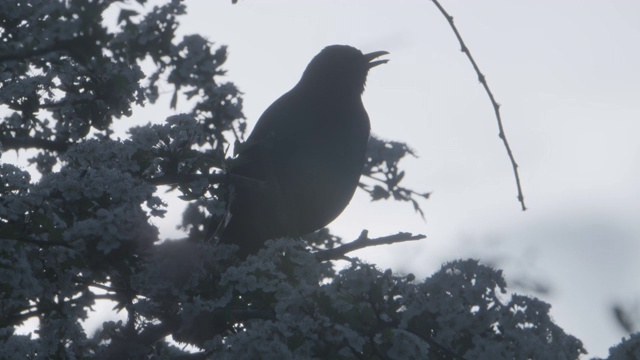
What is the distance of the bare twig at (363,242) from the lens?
211 inches

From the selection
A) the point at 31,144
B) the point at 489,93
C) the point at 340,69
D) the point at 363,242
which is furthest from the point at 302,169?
the point at 489,93

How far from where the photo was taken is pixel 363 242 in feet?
18.5

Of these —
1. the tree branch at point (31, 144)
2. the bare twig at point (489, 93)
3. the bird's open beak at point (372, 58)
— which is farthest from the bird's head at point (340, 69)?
the bare twig at point (489, 93)

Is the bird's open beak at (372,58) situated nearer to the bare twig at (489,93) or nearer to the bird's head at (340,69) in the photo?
the bird's head at (340,69)

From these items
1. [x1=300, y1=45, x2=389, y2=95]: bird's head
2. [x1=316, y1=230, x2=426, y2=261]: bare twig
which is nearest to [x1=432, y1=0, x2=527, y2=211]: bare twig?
[x1=316, y1=230, x2=426, y2=261]: bare twig

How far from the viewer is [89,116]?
208 inches

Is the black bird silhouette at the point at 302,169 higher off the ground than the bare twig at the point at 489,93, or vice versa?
the black bird silhouette at the point at 302,169

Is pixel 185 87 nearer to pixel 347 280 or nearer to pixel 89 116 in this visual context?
pixel 89 116

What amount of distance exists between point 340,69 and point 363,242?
3.26 meters

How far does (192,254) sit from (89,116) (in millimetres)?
1268

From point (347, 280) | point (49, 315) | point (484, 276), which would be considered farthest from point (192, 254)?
point (484, 276)

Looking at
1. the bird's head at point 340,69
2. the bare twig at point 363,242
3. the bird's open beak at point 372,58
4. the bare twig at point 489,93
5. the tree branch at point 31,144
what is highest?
the bird's open beak at point 372,58

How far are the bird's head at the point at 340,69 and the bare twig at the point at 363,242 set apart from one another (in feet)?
8.63

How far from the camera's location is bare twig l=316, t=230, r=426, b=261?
17.6ft
